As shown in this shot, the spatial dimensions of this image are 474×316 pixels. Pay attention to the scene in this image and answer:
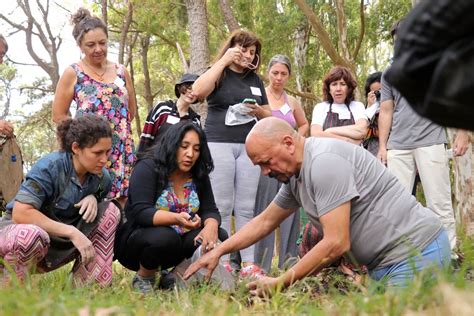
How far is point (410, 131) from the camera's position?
5.30 metres

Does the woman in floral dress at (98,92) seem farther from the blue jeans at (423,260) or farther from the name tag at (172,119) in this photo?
the blue jeans at (423,260)

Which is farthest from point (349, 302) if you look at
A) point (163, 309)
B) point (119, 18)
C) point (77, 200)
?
point (119, 18)

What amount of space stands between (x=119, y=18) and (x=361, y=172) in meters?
18.9

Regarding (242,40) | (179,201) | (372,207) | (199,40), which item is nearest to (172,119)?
(179,201)

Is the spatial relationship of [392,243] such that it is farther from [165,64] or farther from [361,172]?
[165,64]

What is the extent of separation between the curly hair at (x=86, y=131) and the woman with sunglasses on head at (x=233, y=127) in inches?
42.9

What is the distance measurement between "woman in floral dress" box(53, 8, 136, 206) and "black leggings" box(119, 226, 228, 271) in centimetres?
60

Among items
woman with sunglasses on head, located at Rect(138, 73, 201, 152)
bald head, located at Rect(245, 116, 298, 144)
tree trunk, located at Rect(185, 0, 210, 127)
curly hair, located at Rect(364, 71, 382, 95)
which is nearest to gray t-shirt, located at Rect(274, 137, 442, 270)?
bald head, located at Rect(245, 116, 298, 144)

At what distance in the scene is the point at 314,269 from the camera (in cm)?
323

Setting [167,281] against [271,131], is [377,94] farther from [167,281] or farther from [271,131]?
[271,131]

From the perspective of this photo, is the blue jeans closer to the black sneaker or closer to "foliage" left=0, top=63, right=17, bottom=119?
the black sneaker

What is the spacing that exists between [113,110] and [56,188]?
1028 millimetres

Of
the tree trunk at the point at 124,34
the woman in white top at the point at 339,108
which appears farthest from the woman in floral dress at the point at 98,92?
the tree trunk at the point at 124,34

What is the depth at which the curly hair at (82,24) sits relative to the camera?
16.1 feet
